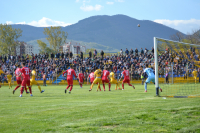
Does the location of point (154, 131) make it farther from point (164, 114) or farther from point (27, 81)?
point (27, 81)

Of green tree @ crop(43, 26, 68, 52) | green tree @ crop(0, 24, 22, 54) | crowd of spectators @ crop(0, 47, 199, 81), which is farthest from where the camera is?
green tree @ crop(43, 26, 68, 52)

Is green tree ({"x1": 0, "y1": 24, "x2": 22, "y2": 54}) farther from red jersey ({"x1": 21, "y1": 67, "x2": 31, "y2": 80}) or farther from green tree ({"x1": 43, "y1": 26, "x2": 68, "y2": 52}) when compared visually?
red jersey ({"x1": 21, "y1": 67, "x2": 31, "y2": 80})

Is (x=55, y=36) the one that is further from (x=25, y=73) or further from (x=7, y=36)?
(x=25, y=73)

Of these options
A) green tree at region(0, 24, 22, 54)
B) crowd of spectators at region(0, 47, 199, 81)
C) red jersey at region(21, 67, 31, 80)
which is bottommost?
red jersey at region(21, 67, 31, 80)

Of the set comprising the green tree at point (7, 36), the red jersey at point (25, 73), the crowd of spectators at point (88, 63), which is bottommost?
the red jersey at point (25, 73)

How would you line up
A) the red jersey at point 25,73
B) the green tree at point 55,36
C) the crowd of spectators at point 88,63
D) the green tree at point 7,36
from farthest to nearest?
1. the green tree at point 55,36
2. the green tree at point 7,36
3. the crowd of spectators at point 88,63
4. the red jersey at point 25,73

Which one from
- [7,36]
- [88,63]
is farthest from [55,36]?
[88,63]

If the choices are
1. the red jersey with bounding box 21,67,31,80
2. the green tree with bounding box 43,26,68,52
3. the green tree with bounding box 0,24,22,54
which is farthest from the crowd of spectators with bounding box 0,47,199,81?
the green tree with bounding box 43,26,68,52

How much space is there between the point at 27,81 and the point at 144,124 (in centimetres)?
1153

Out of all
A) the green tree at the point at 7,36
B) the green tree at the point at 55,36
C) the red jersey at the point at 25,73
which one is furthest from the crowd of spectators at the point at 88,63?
the green tree at the point at 55,36

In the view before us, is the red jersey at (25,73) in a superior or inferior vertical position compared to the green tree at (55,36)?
inferior

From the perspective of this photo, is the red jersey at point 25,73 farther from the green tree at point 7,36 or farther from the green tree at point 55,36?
the green tree at point 55,36

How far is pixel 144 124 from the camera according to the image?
5730mm

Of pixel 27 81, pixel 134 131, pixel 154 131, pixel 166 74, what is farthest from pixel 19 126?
pixel 166 74
